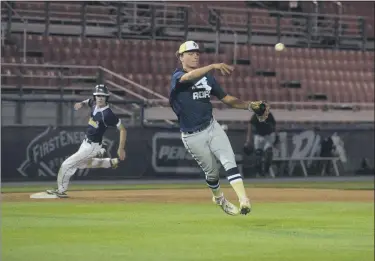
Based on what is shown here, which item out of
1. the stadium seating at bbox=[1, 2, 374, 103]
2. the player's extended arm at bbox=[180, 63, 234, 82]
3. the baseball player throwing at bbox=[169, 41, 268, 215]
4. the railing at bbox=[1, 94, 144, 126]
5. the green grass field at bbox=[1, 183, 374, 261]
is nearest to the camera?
the green grass field at bbox=[1, 183, 374, 261]

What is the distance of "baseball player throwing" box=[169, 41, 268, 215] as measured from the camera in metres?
10.1

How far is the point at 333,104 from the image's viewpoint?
32000 millimetres

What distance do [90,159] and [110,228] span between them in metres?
5.09

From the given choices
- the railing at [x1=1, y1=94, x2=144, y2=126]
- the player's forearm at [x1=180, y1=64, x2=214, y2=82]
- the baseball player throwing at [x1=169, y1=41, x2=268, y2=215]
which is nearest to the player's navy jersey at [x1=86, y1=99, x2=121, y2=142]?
the baseball player throwing at [x1=169, y1=41, x2=268, y2=215]

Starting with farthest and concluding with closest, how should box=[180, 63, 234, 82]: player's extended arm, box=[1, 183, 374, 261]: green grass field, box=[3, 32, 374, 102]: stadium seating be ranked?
box=[3, 32, 374, 102]: stadium seating, box=[180, 63, 234, 82]: player's extended arm, box=[1, 183, 374, 261]: green grass field

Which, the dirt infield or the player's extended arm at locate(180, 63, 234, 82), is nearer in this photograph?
the player's extended arm at locate(180, 63, 234, 82)

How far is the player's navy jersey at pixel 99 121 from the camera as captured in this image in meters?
15.6

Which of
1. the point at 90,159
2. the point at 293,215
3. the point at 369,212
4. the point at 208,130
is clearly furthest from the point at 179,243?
the point at 90,159

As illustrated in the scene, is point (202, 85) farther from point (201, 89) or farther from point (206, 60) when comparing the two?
point (206, 60)

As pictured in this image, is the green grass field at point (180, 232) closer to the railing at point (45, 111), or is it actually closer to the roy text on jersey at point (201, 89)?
the roy text on jersey at point (201, 89)

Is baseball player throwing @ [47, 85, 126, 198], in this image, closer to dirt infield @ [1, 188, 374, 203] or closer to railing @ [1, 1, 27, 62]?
dirt infield @ [1, 188, 374, 203]

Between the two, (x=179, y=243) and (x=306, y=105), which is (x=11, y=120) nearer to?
(x=306, y=105)

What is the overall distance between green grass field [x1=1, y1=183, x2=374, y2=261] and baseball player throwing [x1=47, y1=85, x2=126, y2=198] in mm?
589

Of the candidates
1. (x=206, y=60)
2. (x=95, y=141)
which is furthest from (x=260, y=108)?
(x=206, y=60)
